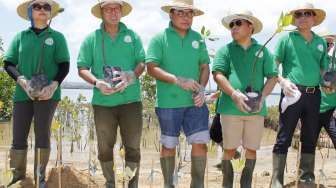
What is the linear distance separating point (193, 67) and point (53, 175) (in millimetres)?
1719

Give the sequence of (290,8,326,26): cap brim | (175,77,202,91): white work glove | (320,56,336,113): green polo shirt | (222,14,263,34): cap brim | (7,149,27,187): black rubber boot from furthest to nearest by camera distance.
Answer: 1. (320,56,336,113): green polo shirt
2. (290,8,326,26): cap brim
3. (7,149,27,187): black rubber boot
4. (222,14,263,34): cap brim
5. (175,77,202,91): white work glove

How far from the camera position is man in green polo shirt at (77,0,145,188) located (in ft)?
13.0

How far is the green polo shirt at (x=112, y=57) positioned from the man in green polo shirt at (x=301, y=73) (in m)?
1.25

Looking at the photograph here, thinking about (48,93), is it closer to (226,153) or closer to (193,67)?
(193,67)

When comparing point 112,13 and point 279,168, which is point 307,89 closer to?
point 279,168

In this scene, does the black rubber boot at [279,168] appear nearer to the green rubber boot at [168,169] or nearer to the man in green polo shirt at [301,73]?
the man in green polo shirt at [301,73]

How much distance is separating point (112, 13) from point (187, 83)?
32.1 inches

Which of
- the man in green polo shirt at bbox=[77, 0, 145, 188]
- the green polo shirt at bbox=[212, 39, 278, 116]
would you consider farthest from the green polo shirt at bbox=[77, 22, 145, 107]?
the green polo shirt at bbox=[212, 39, 278, 116]

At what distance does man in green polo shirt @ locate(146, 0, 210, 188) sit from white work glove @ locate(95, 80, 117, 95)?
343mm

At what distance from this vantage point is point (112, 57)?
13.0ft

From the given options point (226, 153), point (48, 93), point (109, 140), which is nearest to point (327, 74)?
point (226, 153)

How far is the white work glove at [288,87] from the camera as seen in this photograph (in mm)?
4160

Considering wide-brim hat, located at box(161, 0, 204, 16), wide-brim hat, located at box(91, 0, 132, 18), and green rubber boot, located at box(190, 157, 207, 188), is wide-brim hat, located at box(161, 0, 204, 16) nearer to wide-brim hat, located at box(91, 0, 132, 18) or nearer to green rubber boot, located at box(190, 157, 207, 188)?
wide-brim hat, located at box(91, 0, 132, 18)

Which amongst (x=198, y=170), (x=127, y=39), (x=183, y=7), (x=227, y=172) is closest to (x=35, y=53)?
(x=127, y=39)
